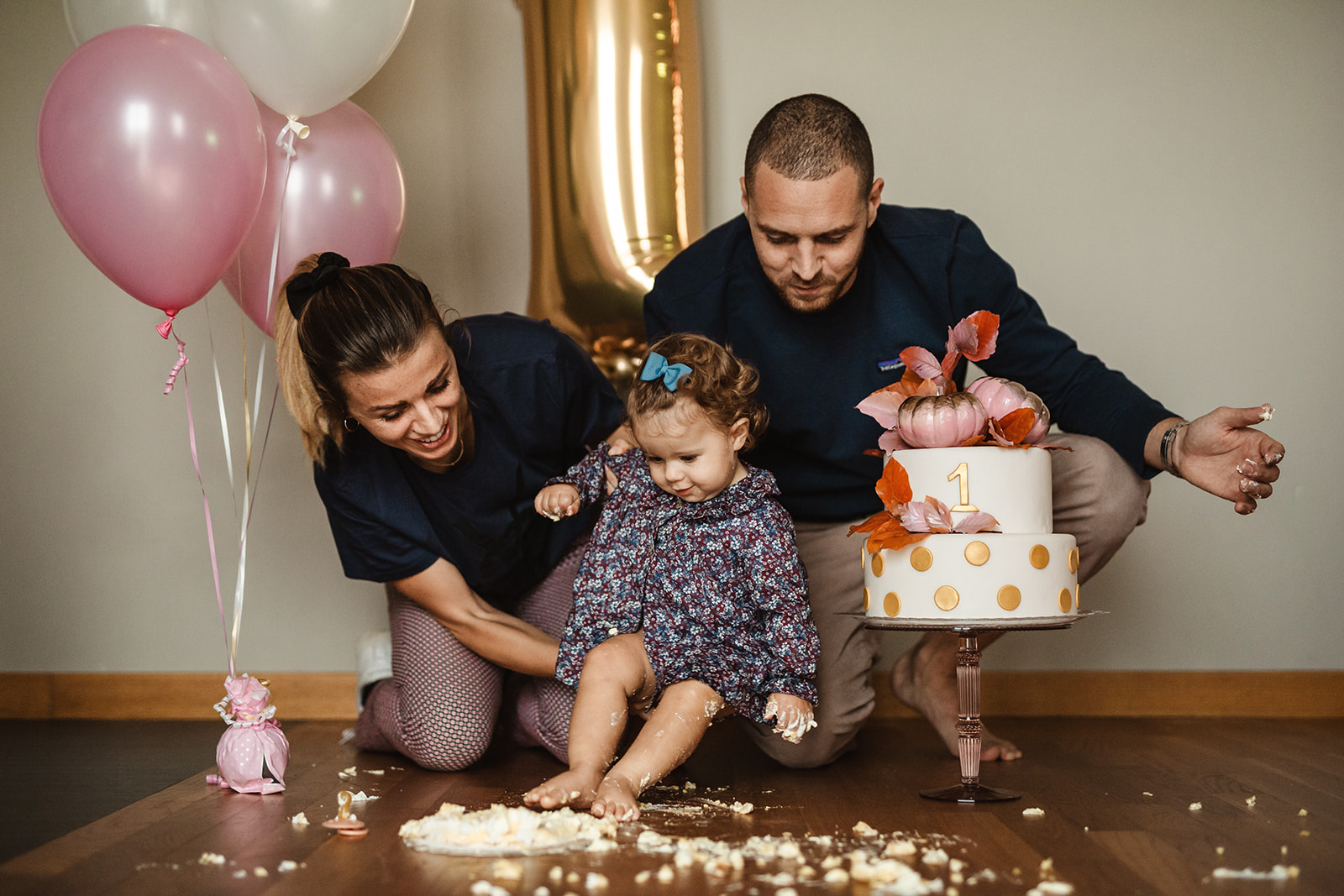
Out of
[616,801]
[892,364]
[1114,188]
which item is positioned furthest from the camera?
[1114,188]

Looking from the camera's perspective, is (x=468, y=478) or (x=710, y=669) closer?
(x=710, y=669)

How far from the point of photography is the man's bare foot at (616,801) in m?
1.48

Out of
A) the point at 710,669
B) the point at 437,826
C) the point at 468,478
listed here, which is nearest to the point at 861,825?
the point at 710,669

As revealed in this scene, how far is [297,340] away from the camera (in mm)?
1794

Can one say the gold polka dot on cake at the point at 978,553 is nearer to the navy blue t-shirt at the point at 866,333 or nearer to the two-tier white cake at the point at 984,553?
the two-tier white cake at the point at 984,553

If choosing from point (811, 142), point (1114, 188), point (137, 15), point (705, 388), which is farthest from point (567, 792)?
point (1114, 188)

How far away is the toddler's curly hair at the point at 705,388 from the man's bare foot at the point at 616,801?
0.57m

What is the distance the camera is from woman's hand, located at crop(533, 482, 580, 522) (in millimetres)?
1900

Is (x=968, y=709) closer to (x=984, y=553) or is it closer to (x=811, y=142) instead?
(x=984, y=553)

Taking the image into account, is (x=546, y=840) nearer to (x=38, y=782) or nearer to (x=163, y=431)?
(x=38, y=782)

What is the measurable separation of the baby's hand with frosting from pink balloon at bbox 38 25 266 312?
116 cm

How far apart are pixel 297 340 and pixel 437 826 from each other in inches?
32.7

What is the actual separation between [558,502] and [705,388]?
351 mm

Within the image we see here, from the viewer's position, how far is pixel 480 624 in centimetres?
205
